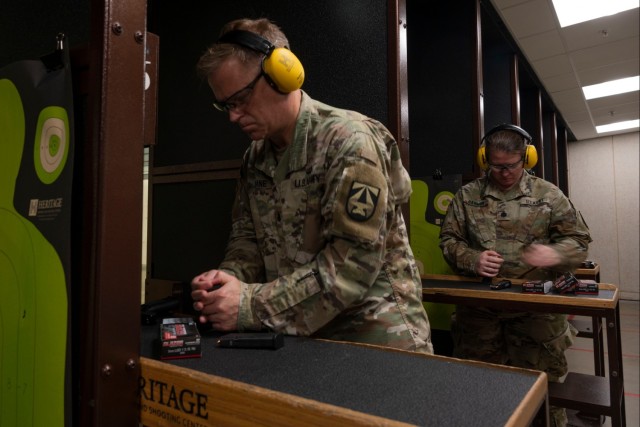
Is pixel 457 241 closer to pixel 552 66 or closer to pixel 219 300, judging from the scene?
pixel 219 300

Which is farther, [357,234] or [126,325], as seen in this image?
[357,234]

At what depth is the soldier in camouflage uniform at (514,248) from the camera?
80.4 inches

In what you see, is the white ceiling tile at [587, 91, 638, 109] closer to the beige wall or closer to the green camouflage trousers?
the beige wall

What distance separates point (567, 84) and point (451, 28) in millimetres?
2715

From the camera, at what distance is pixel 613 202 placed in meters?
7.42

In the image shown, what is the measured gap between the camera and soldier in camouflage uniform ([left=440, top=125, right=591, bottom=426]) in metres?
2.04

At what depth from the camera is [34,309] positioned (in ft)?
2.39

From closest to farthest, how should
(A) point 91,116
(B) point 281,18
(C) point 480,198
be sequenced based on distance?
(A) point 91,116 → (B) point 281,18 → (C) point 480,198

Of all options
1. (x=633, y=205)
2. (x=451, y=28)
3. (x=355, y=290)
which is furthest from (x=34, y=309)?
(x=633, y=205)

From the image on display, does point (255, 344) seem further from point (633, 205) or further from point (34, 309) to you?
point (633, 205)

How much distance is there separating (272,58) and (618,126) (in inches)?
304

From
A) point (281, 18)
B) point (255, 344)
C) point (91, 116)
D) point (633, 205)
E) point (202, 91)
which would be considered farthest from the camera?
point (633, 205)

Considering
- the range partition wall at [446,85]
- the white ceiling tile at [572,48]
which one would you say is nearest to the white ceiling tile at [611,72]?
the white ceiling tile at [572,48]

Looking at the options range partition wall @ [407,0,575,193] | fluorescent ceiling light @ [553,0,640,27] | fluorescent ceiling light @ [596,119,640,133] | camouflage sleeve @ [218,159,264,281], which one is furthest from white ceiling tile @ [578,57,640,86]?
camouflage sleeve @ [218,159,264,281]
